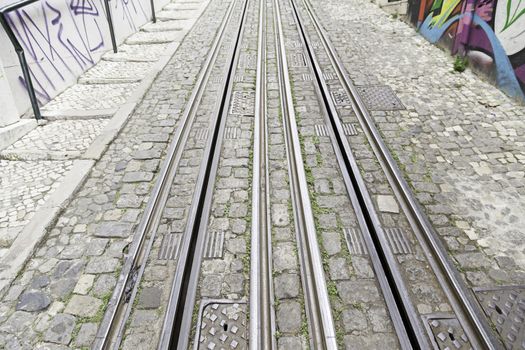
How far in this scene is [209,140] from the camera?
672 cm

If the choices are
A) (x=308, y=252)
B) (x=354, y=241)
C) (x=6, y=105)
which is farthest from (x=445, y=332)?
(x=6, y=105)

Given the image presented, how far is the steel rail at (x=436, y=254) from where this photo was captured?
3.54 meters

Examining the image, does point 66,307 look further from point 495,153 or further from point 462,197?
point 495,153

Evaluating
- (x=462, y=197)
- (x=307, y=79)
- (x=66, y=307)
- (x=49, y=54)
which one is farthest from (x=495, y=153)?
(x=49, y=54)

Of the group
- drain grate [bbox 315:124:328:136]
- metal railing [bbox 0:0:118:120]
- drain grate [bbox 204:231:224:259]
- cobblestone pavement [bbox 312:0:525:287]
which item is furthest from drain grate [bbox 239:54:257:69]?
drain grate [bbox 204:231:224:259]

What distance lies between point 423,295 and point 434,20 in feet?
32.9

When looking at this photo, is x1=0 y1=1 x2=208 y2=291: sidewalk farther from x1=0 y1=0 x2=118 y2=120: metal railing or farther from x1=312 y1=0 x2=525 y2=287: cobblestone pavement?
x1=312 y1=0 x2=525 y2=287: cobblestone pavement

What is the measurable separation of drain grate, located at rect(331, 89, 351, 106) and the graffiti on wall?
239 inches

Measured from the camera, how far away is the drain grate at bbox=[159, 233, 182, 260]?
14.7ft

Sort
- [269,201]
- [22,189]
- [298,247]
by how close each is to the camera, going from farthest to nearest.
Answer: [22,189] → [269,201] → [298,247]

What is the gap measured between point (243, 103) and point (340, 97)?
6.80 feet

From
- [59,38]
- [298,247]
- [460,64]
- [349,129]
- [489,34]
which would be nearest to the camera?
[298,247]

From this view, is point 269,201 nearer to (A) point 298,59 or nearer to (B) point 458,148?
(B) point 458,148

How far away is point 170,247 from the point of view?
15.1 ft
